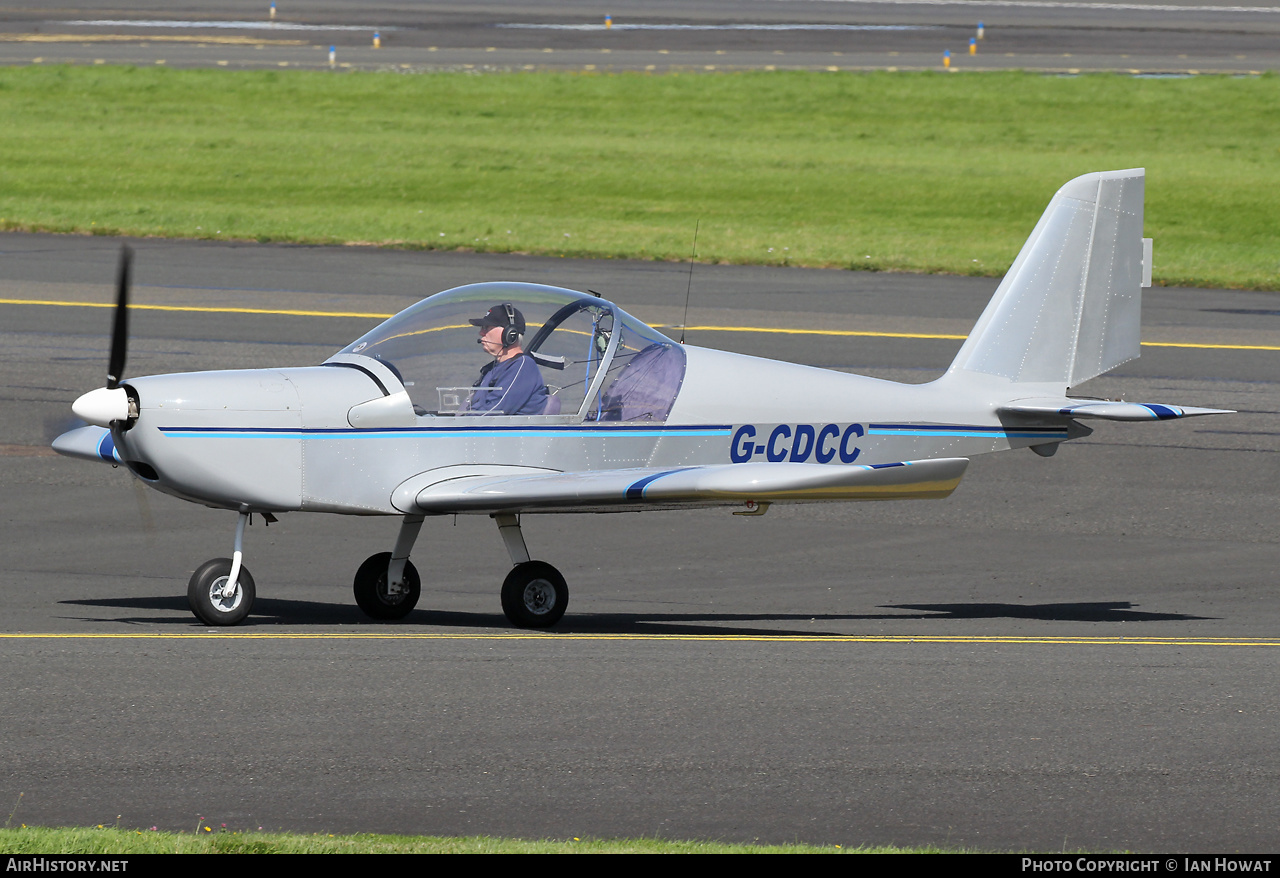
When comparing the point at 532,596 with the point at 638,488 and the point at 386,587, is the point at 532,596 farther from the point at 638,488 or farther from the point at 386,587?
the point at 638,488

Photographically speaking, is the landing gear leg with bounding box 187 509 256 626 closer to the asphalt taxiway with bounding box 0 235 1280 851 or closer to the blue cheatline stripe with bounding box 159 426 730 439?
the asphalt taxiway with bounding box 0 235 1280 851

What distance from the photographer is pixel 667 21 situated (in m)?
54.7

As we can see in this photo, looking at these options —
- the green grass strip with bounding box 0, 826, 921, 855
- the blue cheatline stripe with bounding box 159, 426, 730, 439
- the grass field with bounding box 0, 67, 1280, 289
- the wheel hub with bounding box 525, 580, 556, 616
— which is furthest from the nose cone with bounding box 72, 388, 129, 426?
the grass field with bounding box 0, 67, 1280, 289

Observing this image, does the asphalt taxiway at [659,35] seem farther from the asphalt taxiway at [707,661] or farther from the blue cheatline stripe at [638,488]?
the blue cheatline stripe at [638,488]

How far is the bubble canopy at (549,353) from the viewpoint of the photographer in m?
10.4

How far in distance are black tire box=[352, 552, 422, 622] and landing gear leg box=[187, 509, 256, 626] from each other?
95 cm

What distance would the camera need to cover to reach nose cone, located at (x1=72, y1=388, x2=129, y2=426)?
9391 millimetres

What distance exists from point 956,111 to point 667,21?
1601 centimetres

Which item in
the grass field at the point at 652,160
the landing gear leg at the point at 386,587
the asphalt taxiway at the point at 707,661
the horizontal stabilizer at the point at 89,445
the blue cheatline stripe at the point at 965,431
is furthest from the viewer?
the grass field at the point at 652,160

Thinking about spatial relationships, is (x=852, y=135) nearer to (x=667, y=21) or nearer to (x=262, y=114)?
(x=262, y=114)

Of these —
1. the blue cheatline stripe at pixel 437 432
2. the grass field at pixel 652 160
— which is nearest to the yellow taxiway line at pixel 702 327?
the grass field at pixel 652 160

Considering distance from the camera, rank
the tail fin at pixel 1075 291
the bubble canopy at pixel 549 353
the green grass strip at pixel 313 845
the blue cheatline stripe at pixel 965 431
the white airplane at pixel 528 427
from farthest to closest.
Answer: the tail fin at pixel 1075 291
the blue cheatline stripe at pixel 965 431
the bubble canopy at pixel 549 353
the white airplane at pixel 528 427
the green grass strip at pixel 313 845

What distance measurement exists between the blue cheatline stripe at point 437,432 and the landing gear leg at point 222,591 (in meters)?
0.56

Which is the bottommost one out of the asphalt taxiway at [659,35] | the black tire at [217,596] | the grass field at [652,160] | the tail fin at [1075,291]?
the black tire at [217,596]
